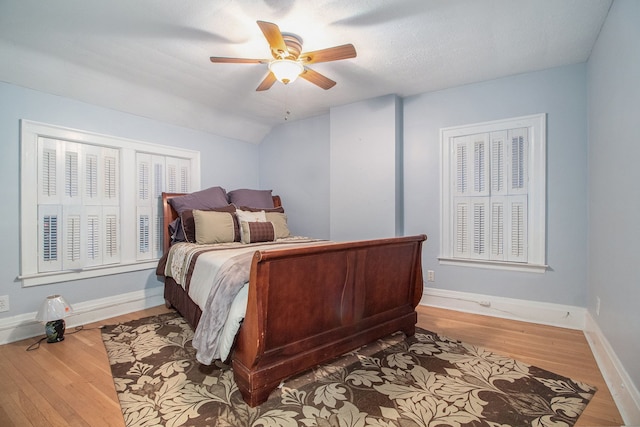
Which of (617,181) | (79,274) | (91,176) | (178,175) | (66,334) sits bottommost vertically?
(66,334)

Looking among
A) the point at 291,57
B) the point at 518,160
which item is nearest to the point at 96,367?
the point at 291,57

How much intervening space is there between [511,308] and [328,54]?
297cm

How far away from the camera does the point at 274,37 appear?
6.31 feet

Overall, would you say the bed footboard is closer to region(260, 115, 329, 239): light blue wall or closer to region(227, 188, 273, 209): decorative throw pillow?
region(260, 115, 329, 239): light blue wall

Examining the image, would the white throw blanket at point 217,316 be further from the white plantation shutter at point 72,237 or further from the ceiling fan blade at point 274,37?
the white plantation shutter at point 72,237

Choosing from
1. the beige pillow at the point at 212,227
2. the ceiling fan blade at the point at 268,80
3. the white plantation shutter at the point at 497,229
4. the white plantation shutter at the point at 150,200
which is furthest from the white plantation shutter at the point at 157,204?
the white plantation shutter at the point at 497,229

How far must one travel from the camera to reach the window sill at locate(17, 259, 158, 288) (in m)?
2.69

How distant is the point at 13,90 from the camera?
8.63 feet

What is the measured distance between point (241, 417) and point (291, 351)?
1.36 feet

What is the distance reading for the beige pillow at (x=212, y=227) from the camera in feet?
10.4

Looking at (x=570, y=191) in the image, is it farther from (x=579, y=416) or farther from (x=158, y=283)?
(x=158, y=283)

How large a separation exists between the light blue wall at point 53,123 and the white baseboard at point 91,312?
0.06 meters

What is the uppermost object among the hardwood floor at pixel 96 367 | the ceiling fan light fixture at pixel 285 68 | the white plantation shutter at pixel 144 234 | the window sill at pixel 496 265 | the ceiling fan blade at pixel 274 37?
the ceiling fan blade at pixel 274 37

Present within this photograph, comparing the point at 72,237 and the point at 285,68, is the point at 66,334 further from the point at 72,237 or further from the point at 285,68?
the point at 285,68
